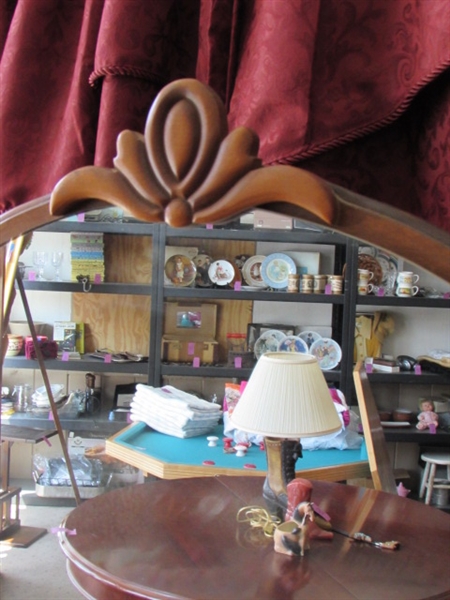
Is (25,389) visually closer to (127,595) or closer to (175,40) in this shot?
(127,595)

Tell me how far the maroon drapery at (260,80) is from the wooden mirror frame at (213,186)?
0.24ft

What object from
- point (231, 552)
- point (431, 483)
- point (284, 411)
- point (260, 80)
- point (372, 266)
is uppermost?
point (372, 266)

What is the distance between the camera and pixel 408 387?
2.53 m

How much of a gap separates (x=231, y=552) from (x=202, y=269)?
149 cm

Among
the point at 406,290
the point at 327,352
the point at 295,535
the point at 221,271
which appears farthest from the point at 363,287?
the point at 295,535

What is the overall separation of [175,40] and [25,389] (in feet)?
7.08

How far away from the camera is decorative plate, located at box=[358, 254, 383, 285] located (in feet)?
7.75

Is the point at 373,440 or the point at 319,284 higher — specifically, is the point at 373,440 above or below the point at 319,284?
below

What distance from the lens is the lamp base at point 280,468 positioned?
1098 mm

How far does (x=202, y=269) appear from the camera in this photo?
2.36 m

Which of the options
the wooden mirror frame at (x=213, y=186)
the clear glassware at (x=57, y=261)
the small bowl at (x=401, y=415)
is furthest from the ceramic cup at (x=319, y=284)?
the wooden mirror frame at (x=213, y=186)

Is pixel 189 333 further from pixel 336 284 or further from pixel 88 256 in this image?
pixel 336 284

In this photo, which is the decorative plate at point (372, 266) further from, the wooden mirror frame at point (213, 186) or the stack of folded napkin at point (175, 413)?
the wooden mirror frame at point (213, 186)

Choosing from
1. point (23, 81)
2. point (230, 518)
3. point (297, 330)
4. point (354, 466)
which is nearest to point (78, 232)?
point (297, 330)
